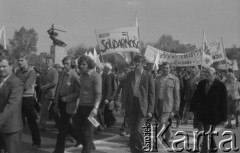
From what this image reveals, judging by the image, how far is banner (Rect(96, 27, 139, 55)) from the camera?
14.7 meters

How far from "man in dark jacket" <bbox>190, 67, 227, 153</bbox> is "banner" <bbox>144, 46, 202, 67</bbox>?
41.1ft

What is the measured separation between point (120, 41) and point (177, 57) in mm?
6547

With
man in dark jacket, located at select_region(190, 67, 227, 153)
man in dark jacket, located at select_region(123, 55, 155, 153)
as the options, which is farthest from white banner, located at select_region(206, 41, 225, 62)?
man in dark jacket, located at select_region(123, 55, 155, 153)

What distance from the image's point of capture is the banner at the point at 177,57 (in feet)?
65.1

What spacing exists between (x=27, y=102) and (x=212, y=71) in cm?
371

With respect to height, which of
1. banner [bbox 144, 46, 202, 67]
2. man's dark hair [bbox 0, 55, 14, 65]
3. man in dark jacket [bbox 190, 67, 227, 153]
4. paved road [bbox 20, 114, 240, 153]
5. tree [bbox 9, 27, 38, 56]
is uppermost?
tree [bbox 9, 27, 38, 56]

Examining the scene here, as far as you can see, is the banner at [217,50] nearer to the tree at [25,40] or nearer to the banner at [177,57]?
the banner at [177,57]

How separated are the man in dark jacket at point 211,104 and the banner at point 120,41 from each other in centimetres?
770

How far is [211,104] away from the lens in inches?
275

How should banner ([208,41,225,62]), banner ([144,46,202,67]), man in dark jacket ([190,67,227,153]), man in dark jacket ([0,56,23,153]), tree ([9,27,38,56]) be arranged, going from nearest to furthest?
man in dark jacket ([0,56,23,153]) → man in dark jacket ([190,67,227,153]) → banner ([208,41,225,62]) → banner ([144,46,202,67]) → tree ([9,27,38,56])

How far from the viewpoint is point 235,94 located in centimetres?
1238

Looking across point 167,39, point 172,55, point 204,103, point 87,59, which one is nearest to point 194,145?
point 204,103

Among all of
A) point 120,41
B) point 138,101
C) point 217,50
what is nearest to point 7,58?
point 138,101

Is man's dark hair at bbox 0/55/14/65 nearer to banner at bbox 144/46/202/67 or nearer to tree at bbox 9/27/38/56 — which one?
banner at bbox 144/46/202/67
